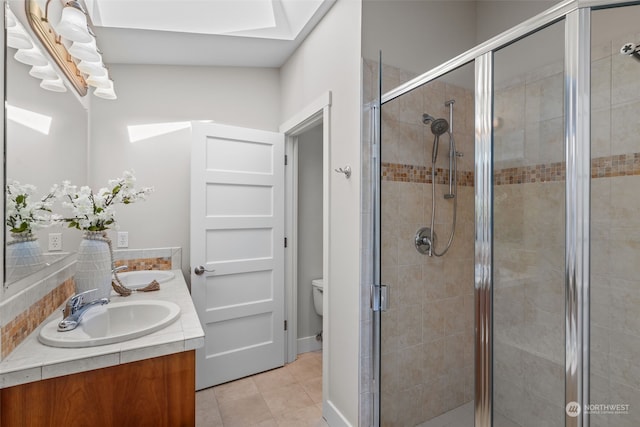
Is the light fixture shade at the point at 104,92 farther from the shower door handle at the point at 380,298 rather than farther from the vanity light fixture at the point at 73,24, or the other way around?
the shower door handle at the point at 380,298

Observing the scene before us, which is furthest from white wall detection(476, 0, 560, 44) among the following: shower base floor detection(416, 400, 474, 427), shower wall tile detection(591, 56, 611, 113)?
shower base floor detection(416, 400, 474, 427)

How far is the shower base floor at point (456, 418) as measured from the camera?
138 cm

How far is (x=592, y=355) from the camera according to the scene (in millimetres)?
1054

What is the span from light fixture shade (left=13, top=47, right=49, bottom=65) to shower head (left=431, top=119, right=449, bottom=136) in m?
1.74

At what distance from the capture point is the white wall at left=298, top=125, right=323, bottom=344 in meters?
2.97

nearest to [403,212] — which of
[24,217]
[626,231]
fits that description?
[626,231]

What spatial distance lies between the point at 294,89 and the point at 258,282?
61.8 inches

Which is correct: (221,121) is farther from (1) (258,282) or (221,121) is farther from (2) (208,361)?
(2) (208,361)

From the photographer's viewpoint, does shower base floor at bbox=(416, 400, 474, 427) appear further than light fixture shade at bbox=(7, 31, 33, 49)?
Yes

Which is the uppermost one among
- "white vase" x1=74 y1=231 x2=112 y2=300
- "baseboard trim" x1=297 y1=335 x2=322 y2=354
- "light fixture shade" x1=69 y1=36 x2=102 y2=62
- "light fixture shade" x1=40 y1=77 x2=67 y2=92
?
"light fixture shade" x1=69 y1=36 x2=102 y2=62

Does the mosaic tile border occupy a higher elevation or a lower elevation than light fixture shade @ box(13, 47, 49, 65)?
lower

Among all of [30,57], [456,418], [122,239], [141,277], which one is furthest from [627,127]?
[122,239]

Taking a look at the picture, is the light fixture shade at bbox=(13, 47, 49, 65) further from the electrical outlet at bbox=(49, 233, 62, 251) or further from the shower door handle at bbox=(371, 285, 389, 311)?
the shower door handle at bbox=(371, 285, 389, 311)

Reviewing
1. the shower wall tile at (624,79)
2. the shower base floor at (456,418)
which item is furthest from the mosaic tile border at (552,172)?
the shower base floor at (456,418)
